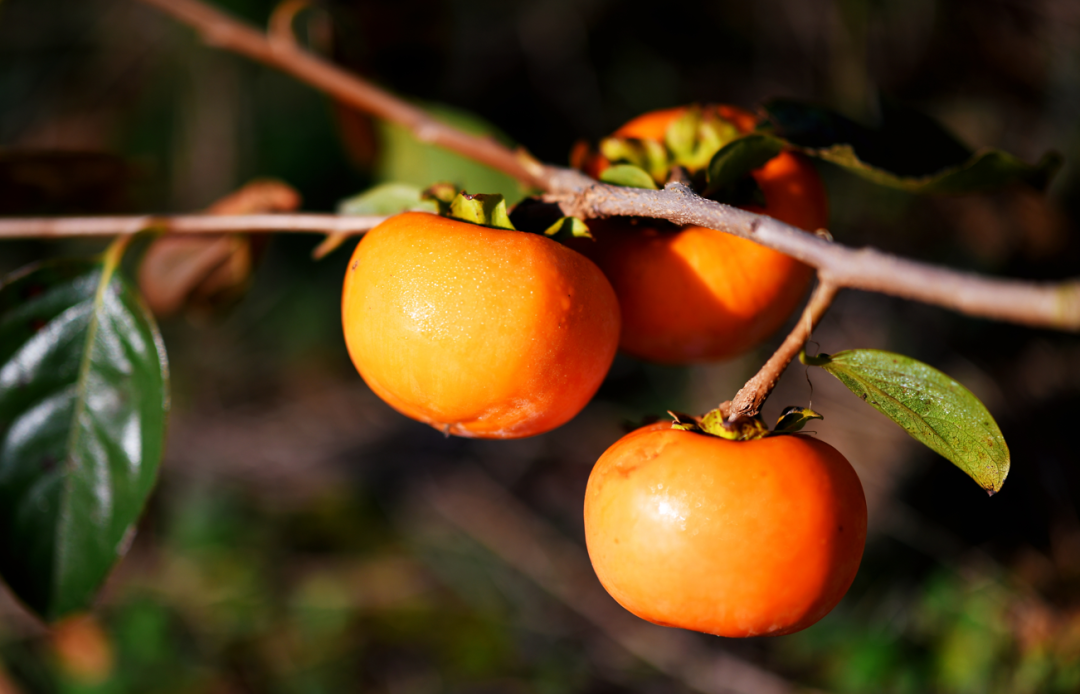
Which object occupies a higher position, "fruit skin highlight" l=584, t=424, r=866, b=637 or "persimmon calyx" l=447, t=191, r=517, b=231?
"persimmon calyx" l=447, t=191, r=517, b=231

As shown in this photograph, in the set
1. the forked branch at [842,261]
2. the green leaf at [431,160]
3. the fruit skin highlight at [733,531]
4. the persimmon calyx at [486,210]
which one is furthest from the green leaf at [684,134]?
the green leaf at [431,160]

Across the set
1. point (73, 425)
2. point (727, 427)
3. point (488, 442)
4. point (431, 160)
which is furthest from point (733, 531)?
point (488, 442)

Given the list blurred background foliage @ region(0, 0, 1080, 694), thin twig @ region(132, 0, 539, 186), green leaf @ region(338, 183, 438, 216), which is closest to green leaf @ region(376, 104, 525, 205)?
blurred background foliage @ region(0, 0, 1080, 694)

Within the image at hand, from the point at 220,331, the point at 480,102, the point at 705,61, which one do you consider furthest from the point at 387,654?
the point at 705,61

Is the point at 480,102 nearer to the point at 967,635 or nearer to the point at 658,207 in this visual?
the point at 658,207

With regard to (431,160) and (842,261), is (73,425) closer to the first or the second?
(431,160)

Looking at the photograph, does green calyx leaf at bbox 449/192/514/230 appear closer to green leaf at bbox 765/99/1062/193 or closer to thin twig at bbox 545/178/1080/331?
thin twig at bbox 545/178/1080/331

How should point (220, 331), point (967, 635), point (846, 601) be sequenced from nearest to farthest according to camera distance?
point (967, 635)
point (846, 601)
point (220, 331)
